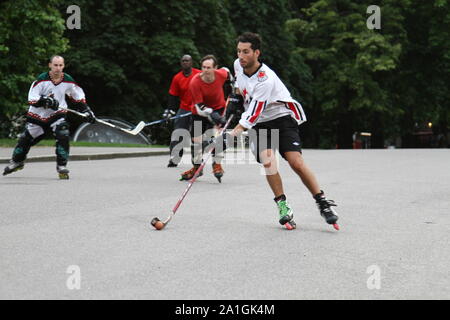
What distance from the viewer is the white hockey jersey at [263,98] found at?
7.19 meters

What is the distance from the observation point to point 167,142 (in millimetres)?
33719

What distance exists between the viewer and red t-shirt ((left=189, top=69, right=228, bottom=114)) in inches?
471

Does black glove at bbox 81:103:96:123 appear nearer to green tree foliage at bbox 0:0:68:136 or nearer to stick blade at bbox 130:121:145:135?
stick blade at bbox 130:121:145:135

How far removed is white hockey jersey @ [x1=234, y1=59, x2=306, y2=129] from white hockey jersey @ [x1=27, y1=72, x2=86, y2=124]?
526 cm

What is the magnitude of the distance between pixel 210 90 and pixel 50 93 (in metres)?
2.40

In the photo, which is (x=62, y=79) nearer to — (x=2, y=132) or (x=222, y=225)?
(x=222, y=225)

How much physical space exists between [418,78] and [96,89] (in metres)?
16.6

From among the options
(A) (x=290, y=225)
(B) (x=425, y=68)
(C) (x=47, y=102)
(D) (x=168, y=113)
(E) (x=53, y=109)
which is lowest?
(A) (x=290, y=225)

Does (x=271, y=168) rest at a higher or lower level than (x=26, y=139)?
higher

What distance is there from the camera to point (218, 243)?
258 inches

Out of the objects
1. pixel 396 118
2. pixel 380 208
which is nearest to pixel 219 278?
pixel 380 208

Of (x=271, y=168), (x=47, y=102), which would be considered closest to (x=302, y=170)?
(x=271, y=168)

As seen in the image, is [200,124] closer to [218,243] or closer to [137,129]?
[137,129]

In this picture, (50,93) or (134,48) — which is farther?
(134,48)
